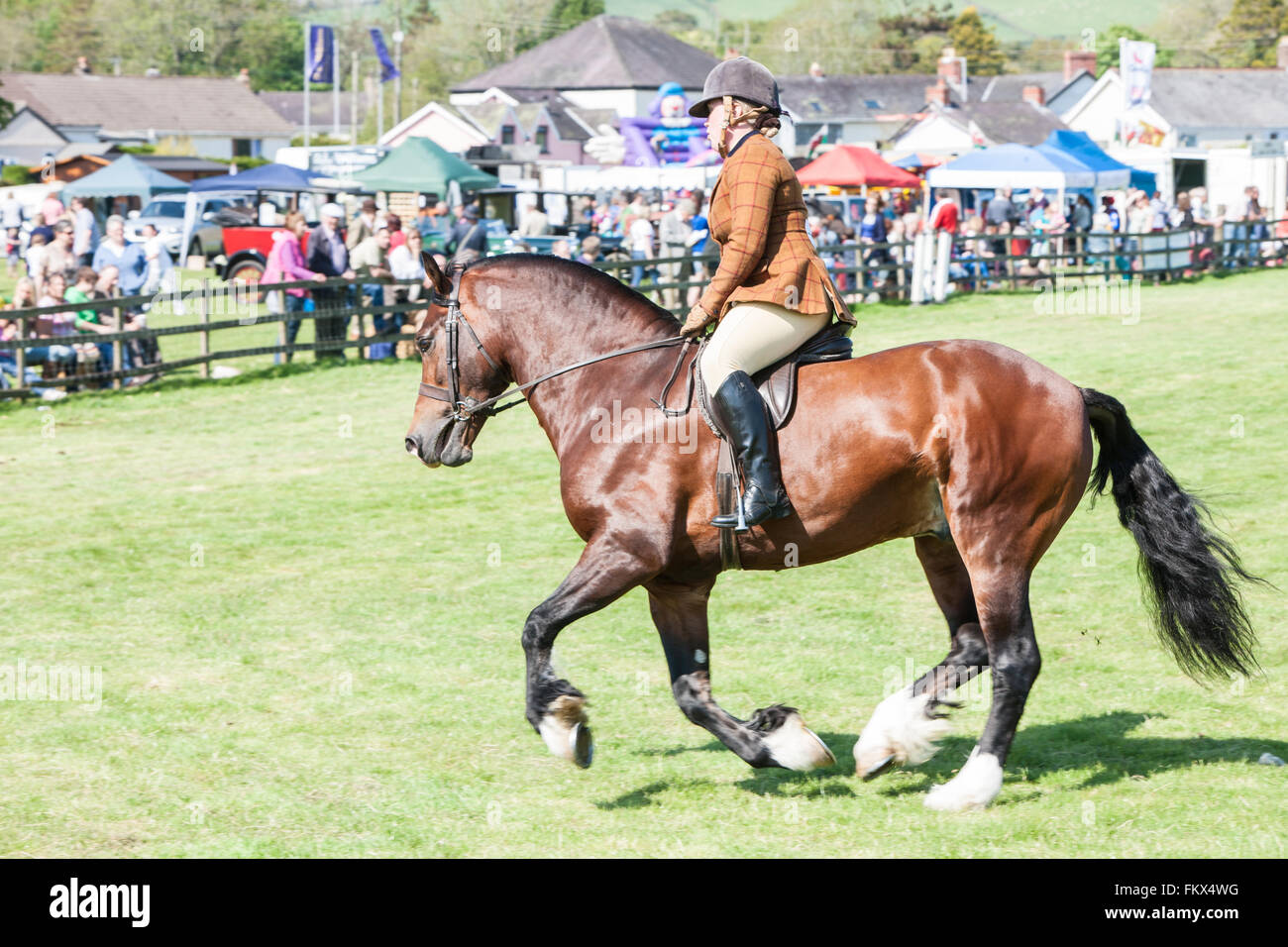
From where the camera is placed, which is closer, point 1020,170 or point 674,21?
point 1020,170

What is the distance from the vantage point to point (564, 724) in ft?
18.0

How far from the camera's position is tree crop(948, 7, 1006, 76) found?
105438mm

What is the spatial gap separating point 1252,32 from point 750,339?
110938 mm

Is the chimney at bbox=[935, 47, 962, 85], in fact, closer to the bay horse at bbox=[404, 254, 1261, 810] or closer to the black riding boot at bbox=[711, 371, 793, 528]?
the bay horse at bbox=[404, 254, 1261, 810]

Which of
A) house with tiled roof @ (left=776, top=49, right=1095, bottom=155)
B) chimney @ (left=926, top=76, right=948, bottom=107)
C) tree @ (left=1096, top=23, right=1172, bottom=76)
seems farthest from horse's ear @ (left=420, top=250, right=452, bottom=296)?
tree @ (left=1096, top=23, right=1172, bottom=76)

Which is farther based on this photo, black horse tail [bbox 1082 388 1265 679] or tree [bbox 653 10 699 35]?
tree [bbox 653 10 699 35]

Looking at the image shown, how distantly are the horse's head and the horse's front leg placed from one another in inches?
36.6

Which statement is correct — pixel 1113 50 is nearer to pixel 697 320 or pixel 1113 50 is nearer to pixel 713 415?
pixel 697 320

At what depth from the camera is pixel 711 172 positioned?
1619 inches

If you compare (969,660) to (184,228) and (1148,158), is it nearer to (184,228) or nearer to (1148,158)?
(184,228)

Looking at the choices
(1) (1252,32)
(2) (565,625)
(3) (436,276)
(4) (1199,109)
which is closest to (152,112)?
(4) (1199,109)

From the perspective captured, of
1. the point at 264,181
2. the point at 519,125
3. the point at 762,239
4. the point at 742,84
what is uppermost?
the point at 519,125

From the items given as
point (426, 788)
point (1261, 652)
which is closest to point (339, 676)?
point (426, 788)
